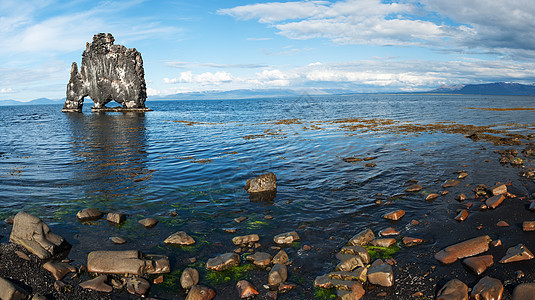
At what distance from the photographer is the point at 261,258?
886 cm

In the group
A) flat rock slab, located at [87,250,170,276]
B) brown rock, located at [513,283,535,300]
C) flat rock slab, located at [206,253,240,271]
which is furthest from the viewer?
flat rock slab, located at [206,253,240,271]

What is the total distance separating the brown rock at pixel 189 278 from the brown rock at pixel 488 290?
6.78m

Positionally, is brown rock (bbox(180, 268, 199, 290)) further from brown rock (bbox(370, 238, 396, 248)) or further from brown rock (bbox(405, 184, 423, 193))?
brown rock (bbox(405, 184, 423, 193))

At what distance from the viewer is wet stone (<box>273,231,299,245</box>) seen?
10125 mm

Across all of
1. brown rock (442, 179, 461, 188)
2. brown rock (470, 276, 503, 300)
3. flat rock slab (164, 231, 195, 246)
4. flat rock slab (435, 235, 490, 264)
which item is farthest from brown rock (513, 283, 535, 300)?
brown rock (442, 179, 461, 188)

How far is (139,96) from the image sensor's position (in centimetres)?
10719

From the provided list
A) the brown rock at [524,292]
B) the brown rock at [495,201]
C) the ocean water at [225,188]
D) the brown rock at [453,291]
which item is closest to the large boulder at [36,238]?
the ocean water at [225,188]

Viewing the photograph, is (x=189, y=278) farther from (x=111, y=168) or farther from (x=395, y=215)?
(x=111, y=168)

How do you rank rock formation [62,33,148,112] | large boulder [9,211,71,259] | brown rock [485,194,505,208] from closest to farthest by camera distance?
large boulder [9,211,71,259] < brown rock [485,194,505,208] < rock formation [62,33,148,112]

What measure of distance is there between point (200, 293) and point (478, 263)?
7340 millimetres

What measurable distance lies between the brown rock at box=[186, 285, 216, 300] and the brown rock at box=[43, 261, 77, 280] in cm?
368

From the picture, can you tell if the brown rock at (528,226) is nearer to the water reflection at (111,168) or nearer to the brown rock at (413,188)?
the brown rock at (413,188)

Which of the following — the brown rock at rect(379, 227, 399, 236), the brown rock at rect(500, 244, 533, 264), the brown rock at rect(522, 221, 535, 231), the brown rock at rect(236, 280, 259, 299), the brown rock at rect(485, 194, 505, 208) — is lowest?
the brown rock at rect(236, 280, 259, 299)

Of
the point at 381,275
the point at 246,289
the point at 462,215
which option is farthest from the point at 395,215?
the point at 246,289
